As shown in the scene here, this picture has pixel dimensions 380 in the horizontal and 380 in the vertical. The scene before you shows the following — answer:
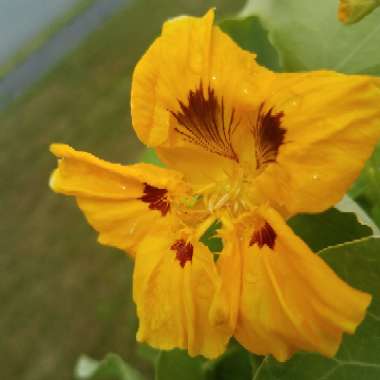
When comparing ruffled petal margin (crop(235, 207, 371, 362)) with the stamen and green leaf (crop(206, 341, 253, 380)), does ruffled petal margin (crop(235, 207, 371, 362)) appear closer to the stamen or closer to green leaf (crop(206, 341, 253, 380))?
the stamen

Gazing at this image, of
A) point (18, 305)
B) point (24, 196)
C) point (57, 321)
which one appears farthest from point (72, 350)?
point (24, 196)

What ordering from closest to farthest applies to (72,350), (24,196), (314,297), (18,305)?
(314,297) → (72,350) → (18,305) → (24,196)

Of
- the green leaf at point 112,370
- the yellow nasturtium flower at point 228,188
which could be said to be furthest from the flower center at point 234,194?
the green leaf at point 112,370

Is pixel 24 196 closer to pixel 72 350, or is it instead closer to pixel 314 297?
pixel 72 350

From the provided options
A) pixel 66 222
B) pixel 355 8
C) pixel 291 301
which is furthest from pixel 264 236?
pixel 66 222

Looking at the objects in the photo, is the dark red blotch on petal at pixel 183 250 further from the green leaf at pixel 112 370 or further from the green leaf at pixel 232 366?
the green leaf at pixel 112 370

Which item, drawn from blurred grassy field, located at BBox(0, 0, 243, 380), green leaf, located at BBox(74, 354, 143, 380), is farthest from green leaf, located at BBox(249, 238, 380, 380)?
blurred grassy field, located at BBox(0, 0, 243, 380)
